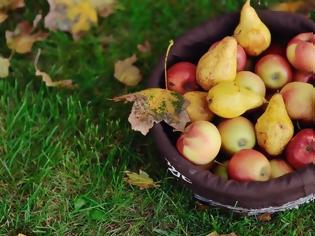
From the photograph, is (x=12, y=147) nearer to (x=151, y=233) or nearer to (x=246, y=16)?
(x=151, y=233)

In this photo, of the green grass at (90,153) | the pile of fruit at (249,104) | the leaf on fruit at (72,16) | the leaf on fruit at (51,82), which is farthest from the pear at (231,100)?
the leaf on fruit at (72,16)

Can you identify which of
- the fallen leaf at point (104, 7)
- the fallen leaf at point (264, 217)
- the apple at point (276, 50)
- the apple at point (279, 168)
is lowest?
the fallen leaf at point (264, 217)

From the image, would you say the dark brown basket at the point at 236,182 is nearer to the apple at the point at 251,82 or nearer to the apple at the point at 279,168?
the apple at the point at 279,168

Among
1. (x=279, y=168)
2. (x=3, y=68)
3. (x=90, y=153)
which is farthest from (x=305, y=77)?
(x=3, y=68)

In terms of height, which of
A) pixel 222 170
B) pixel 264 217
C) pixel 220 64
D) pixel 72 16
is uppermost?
pixel 220 64

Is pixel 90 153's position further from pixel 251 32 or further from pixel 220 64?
pixel 251 32

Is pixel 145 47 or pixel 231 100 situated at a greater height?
pixel 231 100
